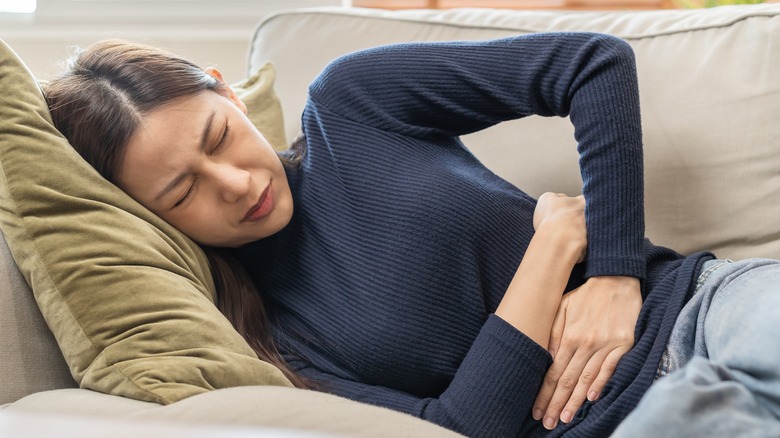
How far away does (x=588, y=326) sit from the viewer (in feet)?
3.39

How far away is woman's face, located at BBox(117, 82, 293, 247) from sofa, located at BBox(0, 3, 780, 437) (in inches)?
A: 7.9

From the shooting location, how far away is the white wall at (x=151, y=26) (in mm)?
2184

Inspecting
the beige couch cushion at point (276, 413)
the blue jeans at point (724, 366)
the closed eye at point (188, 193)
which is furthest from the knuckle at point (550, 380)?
the closed eye at point (188, 193)

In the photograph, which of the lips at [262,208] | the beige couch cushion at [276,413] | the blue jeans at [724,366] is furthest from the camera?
the lips at [262,208]

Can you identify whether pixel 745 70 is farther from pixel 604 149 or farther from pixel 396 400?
pixel 396 400

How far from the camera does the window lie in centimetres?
227

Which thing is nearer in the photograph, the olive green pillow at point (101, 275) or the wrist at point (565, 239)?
the olive green pillow at point (101, 275)

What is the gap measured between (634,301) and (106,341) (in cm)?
65

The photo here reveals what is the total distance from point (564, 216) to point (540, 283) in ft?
0.40

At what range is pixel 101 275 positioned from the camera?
941 mm

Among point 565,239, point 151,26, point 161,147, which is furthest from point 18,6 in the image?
point 565,239

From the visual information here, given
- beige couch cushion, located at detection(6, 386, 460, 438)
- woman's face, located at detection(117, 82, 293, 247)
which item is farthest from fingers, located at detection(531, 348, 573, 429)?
woman's face, located at detection(117, 82, 293, 247)

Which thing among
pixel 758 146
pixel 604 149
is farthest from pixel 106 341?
pixel 758 146

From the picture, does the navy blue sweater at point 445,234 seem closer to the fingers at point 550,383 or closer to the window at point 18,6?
the fingers at point 550,383
